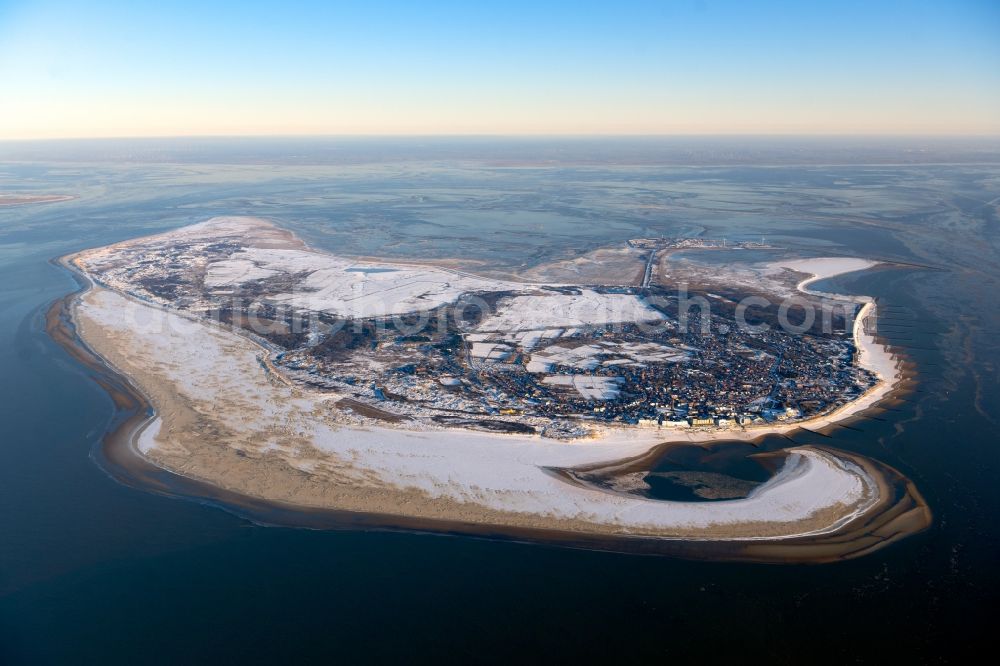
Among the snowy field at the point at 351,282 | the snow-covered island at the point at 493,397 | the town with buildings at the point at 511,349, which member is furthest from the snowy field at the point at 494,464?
the snowy field at the point at 351,282

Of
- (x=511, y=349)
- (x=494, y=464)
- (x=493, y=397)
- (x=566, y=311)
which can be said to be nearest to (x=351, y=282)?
(x=566, y=311)

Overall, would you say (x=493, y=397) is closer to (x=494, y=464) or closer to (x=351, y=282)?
(x=494, y=464)

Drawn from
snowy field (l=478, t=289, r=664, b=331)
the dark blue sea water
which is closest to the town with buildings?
snowy field (l=478, t=289, r=664, b=331)

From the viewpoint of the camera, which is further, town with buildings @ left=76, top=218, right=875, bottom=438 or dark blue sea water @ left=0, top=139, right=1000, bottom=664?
town with buildings @ left=76, top=218, right=875, bottom=438

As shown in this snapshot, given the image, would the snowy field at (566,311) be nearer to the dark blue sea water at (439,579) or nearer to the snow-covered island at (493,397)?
the snow-covered island at (493,397)

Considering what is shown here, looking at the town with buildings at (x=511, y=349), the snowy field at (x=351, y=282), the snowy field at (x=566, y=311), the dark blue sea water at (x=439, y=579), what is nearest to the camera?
the dark blue sea water at (x=439, y=579)

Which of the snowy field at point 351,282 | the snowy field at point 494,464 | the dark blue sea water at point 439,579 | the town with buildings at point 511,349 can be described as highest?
the snowy field at point 351,282

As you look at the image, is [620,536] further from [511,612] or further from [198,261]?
[198,261]

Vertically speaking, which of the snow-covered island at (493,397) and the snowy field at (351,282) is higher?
the snowy field at (351,282)

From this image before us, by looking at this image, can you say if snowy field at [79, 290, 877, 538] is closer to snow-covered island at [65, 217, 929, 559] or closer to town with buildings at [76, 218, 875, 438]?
snow-covered island at [65, 217, 929, 559]
